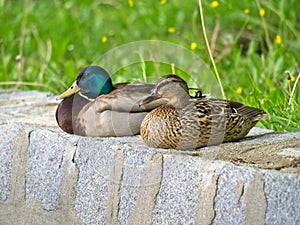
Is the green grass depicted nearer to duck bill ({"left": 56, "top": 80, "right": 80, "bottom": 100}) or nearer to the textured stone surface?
duck bill ({"left": 56, "top": 80, "right": 80, "bottom": 100})

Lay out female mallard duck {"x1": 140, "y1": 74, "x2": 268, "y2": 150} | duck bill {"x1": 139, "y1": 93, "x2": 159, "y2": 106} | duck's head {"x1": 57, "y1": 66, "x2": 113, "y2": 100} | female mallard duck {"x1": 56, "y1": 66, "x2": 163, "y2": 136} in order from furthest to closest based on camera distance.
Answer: duck's head {"x1": 57, "y1": 66, "x2": 113, "y2": 100}, female mallard duck {"x1": 56, "y1": 66, "x2": 163, "y2": 136}, duck bill {"x1": 139, "y1": 93, "x2": 159, "y2": 106}, female mallard duck {"x1": 140, "y1": 74, "x2": 268, "y2": 150}

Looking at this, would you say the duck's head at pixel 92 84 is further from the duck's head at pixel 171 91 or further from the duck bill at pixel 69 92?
the duck's head at pixel 171 91

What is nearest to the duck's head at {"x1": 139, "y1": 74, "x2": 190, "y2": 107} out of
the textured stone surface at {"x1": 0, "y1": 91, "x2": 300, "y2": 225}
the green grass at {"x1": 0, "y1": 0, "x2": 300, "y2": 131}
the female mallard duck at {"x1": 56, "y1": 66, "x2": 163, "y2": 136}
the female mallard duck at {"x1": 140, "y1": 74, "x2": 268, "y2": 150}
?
the female mallard duck at {"x1": 140, "y1": 74, "x2": 268, "y2": 150}

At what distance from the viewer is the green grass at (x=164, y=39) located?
5223mm

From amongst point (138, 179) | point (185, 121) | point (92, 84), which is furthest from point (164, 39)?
point (138, 179)

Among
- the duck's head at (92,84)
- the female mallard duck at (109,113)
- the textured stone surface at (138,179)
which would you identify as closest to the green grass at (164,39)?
the duck's head at (92,84)

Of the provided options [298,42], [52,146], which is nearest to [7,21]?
[298,42]

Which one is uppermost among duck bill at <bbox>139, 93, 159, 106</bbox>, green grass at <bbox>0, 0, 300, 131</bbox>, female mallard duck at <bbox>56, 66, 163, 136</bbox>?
duck bill at <bbox>139, 93, 159, 106</bbox>

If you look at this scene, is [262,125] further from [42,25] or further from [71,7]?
[71,7]

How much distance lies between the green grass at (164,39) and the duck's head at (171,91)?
0.86 metres

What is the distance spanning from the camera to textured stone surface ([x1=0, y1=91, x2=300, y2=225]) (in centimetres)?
322

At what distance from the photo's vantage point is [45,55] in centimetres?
725

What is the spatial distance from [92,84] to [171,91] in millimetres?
629

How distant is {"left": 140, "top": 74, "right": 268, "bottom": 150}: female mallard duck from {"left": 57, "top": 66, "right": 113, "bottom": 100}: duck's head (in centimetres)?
46
